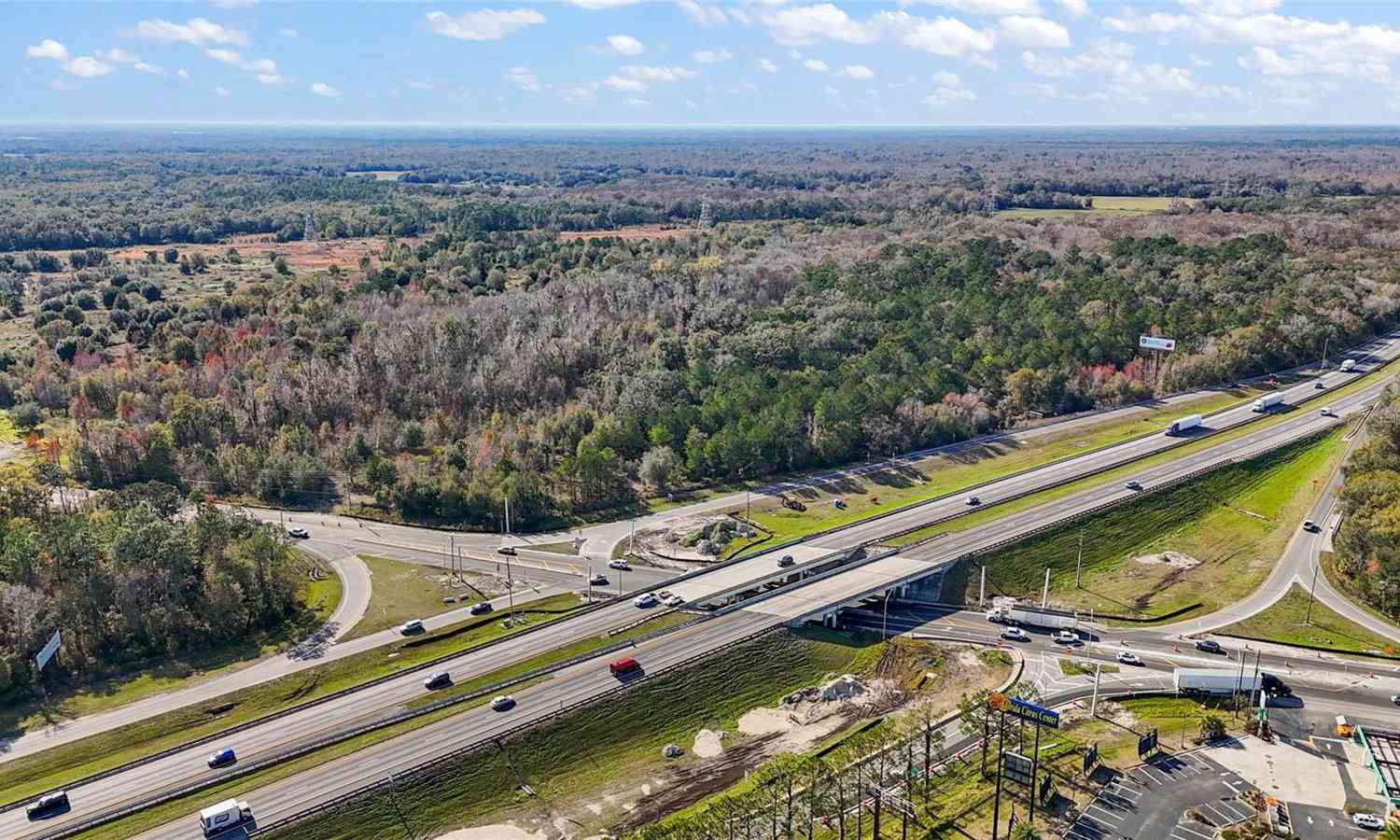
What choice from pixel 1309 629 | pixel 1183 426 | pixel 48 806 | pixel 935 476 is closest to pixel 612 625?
pixel 48 806

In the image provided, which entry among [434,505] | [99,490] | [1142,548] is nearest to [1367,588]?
[1142,548]

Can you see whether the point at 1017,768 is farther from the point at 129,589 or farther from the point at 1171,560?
the point at 129,589

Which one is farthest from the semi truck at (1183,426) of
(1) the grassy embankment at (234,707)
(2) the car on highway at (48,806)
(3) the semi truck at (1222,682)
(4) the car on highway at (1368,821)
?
(2) the car on highway at (48,806)

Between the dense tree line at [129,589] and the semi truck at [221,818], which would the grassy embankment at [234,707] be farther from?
the semi truck at [221,818]

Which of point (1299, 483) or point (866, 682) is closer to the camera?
point (866, 682)

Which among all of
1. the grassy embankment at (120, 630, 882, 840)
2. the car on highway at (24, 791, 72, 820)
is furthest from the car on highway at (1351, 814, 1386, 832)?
the car on highway at (24, 791, 72, 820)

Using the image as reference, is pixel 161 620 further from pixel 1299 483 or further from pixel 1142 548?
pixel 1299 483
